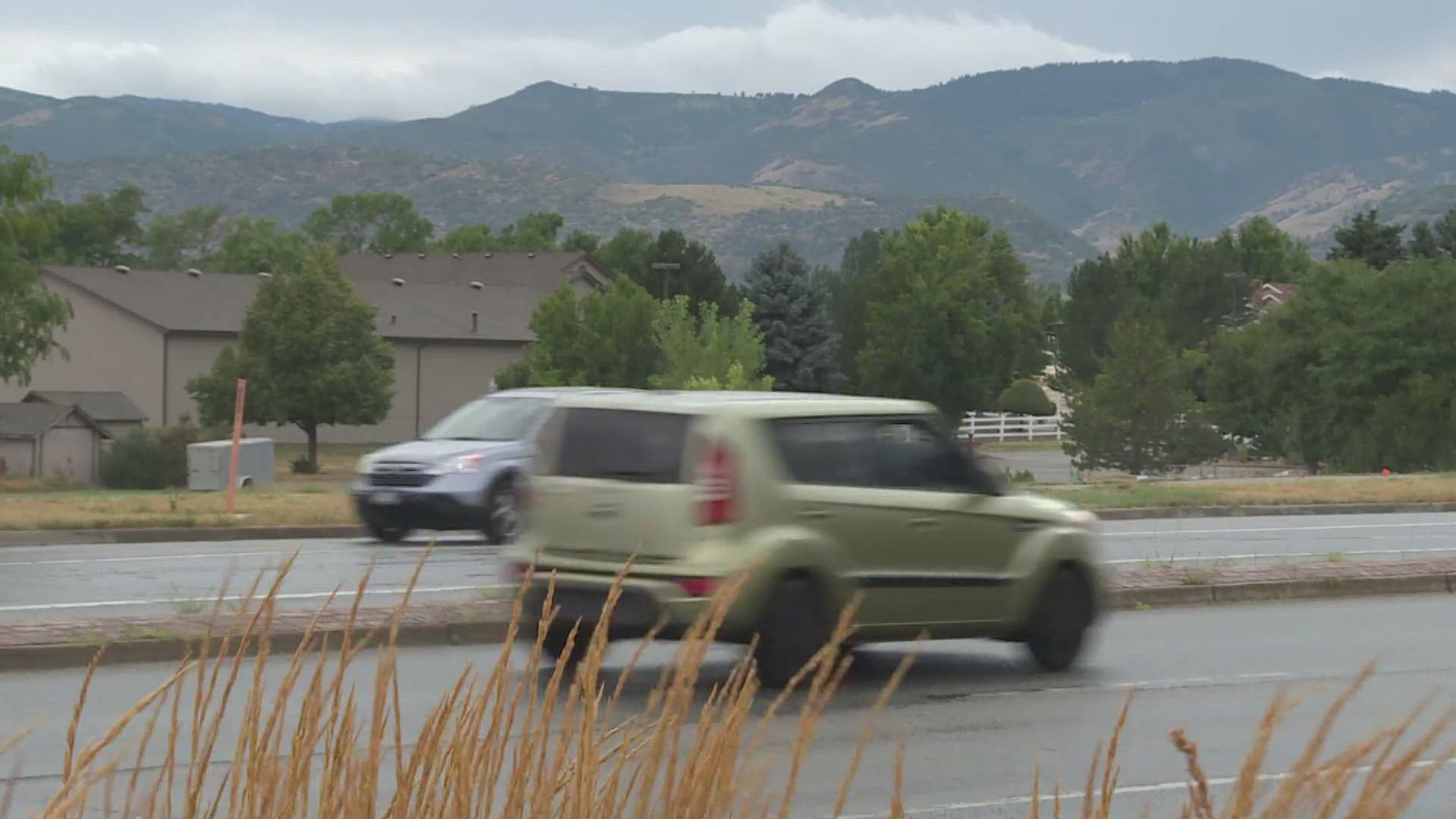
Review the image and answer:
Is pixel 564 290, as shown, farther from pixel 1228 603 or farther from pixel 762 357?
pixel 1228 603

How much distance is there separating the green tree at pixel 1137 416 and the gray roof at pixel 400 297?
96.2ft

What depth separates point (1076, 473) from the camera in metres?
75.4

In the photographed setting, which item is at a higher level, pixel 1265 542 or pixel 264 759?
pixel 264 759

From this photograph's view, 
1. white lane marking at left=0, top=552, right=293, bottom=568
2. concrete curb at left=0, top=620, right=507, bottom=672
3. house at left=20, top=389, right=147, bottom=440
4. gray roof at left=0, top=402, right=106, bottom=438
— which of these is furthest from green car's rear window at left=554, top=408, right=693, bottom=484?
house at left=20, top=389, right=147, bottom=440

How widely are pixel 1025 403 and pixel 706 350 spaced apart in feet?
155

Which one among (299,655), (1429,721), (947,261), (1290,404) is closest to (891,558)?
(1429,721)

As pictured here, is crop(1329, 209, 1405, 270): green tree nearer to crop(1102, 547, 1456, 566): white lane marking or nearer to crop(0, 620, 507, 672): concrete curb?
crop(1102, 547, 1456, 566): white lane marking

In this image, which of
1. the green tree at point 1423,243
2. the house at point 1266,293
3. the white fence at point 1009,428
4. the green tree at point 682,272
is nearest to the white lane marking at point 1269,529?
the white fence at point 1009,428

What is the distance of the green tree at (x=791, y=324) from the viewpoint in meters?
94.8

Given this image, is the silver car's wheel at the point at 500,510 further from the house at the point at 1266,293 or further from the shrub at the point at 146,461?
the house at the point at 1266,293

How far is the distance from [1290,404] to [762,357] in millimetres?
19846

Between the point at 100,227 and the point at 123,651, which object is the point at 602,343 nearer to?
→ the point at 123,651

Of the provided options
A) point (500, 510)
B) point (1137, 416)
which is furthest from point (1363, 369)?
point (500, 510)

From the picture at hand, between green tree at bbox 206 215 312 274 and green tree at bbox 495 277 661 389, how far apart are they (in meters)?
60.6
